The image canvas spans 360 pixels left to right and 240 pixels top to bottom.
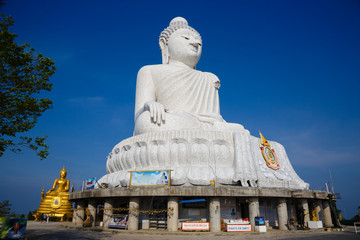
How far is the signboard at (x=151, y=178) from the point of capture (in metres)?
10.9

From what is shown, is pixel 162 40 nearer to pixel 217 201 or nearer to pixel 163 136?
pixel 163 136

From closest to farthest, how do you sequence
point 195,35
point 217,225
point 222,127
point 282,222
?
point 217,225, point 282,222, point 222,127, point 195,35

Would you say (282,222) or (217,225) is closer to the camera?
(217,225)

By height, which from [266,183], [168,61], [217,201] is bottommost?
[217,201]

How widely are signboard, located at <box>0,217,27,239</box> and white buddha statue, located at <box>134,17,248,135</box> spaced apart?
8.25 metres

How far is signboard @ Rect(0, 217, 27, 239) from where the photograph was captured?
647cm

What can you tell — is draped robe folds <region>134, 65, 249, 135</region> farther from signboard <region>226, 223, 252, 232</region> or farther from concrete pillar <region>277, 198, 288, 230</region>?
signboard <region>226, 223, 252, 232</region>

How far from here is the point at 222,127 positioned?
14898mm

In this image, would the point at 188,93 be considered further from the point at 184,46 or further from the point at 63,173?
the point at 63,173

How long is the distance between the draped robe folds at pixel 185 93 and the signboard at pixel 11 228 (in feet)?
38.0

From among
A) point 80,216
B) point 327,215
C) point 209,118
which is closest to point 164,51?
point 209,118

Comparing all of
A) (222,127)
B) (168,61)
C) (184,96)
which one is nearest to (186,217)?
(222,127)

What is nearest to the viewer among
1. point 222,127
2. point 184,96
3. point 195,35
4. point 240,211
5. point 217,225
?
point 217,225

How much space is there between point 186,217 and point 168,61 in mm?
12673
